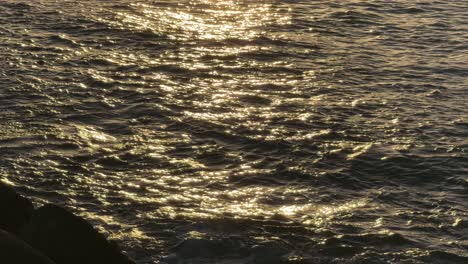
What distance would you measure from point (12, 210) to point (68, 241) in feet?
4.15

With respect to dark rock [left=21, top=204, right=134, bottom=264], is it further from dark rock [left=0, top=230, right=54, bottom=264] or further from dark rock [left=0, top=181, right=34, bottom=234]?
dark rock [left=0, top=230, right=54, bottom=264]

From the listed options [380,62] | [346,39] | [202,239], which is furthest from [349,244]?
[346,39]

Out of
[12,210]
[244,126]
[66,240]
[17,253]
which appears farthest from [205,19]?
[17,253]

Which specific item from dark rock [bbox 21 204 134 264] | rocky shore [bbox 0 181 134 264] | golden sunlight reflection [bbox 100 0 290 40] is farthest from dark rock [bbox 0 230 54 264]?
golden sunlight reflection [bbox 100 0 290 40]

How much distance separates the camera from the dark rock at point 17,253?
9750mm

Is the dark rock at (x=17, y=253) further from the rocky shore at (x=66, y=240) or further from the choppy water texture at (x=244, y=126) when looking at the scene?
the choppy water texture at (x=244, y=126)

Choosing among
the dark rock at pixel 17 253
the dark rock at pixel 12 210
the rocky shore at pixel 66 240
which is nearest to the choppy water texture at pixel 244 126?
the dark rock at pixel 12 210

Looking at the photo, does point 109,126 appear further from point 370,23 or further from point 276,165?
point 370,23

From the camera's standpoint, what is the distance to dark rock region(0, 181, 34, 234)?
11445 mm

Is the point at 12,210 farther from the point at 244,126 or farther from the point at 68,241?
the point at 244,126

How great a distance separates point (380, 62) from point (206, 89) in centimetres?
514

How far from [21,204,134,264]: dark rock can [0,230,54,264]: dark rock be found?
2.38ft

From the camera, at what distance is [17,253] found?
9828 millimetres

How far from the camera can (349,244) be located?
535 inches
